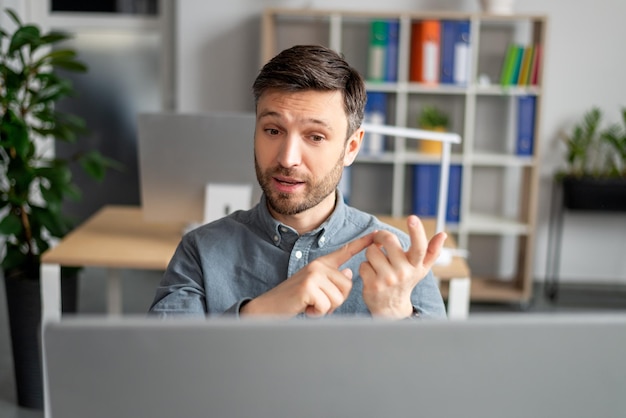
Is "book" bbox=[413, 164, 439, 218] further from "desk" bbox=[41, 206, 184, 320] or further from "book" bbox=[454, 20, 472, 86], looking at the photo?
"desk" bbox=[41, 206, 184, 320]

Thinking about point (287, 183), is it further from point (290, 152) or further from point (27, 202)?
point (27, 202)

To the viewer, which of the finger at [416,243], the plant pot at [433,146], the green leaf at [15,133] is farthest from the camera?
the plant pot at [433,146]

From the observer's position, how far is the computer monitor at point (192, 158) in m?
2.70

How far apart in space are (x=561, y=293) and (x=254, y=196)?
8.85 feet

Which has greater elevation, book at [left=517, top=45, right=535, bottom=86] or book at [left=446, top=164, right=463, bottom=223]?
book at [left=517, top=45, right=535, bottom=86]

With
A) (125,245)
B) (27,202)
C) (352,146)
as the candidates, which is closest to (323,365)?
(352,146)

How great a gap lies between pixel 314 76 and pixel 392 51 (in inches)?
125

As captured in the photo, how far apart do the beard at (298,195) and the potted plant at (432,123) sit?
3.18 meters

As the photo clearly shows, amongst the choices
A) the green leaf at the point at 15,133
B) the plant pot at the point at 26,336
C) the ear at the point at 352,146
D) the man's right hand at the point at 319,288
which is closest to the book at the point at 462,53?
the green leaf at the point at 15,133

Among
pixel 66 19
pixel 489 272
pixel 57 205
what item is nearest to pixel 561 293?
pixel 489 272

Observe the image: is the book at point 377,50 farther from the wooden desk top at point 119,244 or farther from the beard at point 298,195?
the beard at point 298,195

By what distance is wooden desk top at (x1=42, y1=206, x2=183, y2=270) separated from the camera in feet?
8.84

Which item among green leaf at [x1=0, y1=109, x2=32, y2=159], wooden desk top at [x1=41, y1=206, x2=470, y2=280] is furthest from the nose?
green leaf at [x1=0, y1=109, x2=32, y2=159]

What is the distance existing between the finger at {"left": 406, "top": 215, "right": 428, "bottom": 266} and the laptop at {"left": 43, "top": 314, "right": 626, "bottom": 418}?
44cm
